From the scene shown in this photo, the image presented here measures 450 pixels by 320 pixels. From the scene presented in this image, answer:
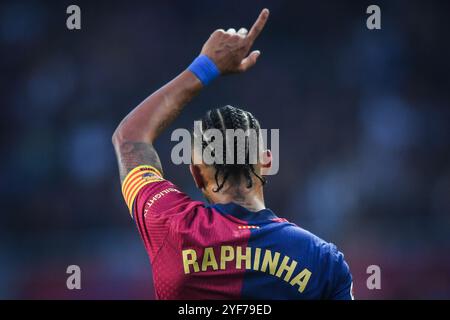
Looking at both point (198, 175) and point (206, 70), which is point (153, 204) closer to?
point (198, 175)

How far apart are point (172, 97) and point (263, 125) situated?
9.39 meters

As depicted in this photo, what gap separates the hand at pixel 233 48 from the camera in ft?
8.46

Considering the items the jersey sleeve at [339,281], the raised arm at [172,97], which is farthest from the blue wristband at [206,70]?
the jersey sleeve at [339,281]

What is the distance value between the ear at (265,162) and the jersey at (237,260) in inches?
9.0

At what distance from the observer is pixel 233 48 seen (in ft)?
8.56

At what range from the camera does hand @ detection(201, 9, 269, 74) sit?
8.46 ft

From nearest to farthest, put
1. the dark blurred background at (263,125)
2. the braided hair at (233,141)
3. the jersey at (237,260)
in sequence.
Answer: the jersey at (237,260) → the braided hair at (233,141) → the dark blurred background at (263,125)

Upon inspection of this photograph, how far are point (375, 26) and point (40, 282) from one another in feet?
23.4

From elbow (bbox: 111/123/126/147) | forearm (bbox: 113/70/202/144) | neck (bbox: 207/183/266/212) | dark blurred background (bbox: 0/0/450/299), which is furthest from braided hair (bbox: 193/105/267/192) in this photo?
dark blurred background (bbox: 0/0/450/299)

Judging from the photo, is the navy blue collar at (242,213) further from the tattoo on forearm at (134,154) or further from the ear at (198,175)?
the tattoo on forearm at (134,154)

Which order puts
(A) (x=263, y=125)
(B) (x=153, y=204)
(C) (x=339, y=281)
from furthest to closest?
(A) (x=263, y=125)
(B) (x=153, y=204)
(C) (x=339, y=281)

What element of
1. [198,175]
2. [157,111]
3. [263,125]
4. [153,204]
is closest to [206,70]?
[157,111]
